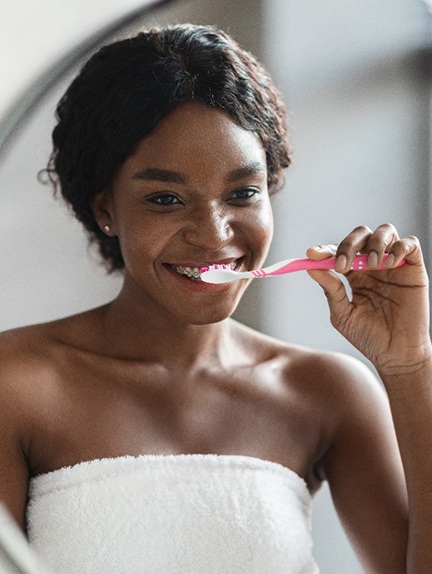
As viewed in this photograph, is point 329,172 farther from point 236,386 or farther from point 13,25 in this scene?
point 13,25

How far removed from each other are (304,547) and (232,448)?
0.25 ft

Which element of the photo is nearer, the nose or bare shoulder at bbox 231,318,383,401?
the nose

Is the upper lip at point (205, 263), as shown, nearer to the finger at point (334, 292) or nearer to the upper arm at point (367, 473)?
the finger at point (334, 292)

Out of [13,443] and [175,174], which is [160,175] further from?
[13,443]

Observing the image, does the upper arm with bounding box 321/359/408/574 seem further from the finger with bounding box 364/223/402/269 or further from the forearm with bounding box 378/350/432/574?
Answer: the finger with bounding box 364/223/402/269

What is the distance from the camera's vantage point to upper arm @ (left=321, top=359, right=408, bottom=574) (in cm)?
57

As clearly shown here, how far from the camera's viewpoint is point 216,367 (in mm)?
600

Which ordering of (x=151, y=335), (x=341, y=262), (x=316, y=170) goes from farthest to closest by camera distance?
(x=316, y=170), (x=151, y=335), (x=341, y=262)

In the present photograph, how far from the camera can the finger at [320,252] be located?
48 cm

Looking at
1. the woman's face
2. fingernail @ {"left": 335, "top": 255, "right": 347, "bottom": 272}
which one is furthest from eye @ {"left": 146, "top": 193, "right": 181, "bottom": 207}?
fingernail @ {"left": 335, "top": 255, "right": 347, "bottom": 272}

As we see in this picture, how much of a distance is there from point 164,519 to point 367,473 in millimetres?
152

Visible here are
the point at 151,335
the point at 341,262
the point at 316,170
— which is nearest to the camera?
the point at 341,262

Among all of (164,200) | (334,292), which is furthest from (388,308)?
(164,200)

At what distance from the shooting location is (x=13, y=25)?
47 centimetres
